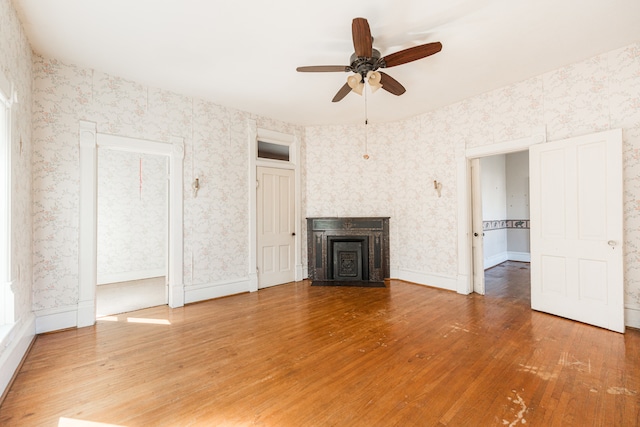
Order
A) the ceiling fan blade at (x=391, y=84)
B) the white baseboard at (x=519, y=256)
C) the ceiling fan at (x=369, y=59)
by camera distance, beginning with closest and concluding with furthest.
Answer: the ceiling fan at (x=369, y=59), the ceiling fan blade at (x=391, y=84), the white baseboard at (x=519, y=256)

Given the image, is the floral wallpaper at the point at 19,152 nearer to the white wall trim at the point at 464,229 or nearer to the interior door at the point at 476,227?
the white wall trim at the point at 464,229

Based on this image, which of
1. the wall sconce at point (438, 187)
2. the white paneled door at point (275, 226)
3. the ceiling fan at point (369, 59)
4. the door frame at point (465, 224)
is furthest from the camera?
the white paneled door at point (275, 226)

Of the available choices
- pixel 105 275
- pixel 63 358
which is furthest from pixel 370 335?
pixel 105 275

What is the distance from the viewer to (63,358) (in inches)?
97.3

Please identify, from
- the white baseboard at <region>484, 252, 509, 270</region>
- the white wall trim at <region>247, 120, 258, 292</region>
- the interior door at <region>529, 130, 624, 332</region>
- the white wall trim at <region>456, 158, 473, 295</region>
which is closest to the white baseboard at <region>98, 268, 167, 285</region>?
the white wall trim at <region>247, 120, 258, 292</region>

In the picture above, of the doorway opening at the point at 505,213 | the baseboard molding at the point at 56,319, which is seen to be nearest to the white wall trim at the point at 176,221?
the baseboard molding at the point at 56,319

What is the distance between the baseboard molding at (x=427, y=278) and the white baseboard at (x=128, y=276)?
4.29 meters

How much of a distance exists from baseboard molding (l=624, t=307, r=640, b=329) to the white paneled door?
440 cm

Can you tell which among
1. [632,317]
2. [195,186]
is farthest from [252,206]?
[632,317]

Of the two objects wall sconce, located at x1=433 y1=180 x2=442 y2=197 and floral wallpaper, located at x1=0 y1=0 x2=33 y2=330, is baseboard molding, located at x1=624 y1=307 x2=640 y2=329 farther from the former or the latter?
floral wallpaper, located at x1=0 y1=0 x2=33 y2=330

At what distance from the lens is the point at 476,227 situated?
4.45m

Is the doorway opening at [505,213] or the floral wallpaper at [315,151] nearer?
the floral wallpaper at [315,151]

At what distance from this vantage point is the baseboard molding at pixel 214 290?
13.1ft

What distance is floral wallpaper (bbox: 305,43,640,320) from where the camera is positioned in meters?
2.95
